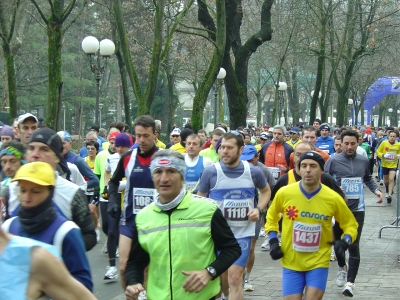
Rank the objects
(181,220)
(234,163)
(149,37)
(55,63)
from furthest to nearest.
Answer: (149,37), (55,63), (234,163), (181,220)

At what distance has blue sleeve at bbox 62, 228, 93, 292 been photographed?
391 cm

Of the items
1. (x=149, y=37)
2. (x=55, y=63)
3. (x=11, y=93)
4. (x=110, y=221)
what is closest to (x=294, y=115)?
(x=149, y=37)

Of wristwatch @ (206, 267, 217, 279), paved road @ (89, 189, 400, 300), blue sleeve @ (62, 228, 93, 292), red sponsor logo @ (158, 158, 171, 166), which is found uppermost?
red sponsor logo @ (158, 158, 171, 166)

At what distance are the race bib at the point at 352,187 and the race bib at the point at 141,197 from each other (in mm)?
3159

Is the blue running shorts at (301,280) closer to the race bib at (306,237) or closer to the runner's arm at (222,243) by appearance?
the race bib at (306,237)

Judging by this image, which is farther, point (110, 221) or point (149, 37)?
point (149, 37)

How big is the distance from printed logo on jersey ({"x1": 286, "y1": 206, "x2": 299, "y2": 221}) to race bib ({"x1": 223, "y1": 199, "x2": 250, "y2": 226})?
3.48ft

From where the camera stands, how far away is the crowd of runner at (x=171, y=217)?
3.91 metres

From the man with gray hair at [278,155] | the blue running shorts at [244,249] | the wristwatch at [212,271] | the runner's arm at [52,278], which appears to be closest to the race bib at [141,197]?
the blue running shorts at [244,249]

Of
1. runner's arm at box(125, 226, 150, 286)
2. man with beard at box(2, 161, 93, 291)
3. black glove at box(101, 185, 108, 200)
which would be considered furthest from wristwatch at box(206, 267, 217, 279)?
black glove at box(101, 185, 108, 200)

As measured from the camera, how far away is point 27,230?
13.0ft

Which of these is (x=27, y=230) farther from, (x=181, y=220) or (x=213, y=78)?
(x=213, y=78)

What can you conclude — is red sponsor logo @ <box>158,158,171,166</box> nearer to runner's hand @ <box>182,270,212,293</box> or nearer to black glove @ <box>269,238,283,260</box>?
runner's hand @ <box>182,270,212,293</box>

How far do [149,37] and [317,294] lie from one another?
34.0 metres
